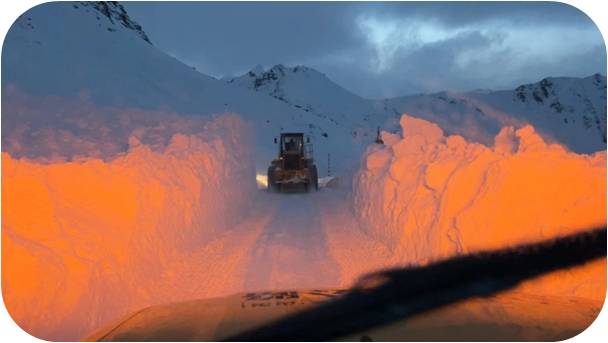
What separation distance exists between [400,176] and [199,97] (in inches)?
1712

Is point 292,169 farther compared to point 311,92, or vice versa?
point 311,92

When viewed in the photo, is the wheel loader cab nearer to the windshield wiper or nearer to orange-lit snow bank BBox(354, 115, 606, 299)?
orange-lit snow bank BBox(354, 115, 606, 299)

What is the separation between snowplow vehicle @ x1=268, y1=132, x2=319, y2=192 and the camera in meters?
22.4

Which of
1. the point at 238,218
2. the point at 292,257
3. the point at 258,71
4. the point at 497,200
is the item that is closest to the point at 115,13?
the point at 238,218

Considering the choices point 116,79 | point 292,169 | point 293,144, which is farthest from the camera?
point 116,79

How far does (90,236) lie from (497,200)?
5574 millimetres

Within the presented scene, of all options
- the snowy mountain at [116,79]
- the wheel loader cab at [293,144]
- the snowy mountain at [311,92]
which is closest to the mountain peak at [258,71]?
the snowy mountain at [311,92]

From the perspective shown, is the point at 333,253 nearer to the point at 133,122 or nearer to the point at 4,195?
the point at 4,195

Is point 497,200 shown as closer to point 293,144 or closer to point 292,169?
point 292,169

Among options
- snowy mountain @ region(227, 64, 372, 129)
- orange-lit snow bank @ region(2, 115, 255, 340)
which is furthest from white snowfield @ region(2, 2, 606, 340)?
snowy mountain @ region(227, 64, 372, 129)

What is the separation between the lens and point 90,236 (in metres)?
6.97

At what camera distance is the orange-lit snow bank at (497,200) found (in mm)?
6496

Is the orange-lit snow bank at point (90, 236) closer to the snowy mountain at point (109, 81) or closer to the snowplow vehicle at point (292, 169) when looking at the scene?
the snowplow vehicle at point (292, 169)

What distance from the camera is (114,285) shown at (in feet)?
22.9
